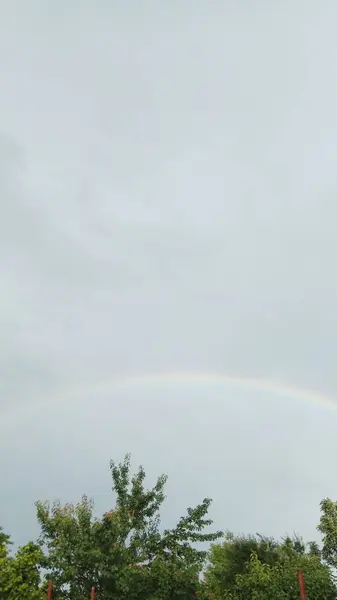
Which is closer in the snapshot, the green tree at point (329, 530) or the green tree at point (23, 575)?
the green tree at point (23, 575)

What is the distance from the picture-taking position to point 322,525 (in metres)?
36.8

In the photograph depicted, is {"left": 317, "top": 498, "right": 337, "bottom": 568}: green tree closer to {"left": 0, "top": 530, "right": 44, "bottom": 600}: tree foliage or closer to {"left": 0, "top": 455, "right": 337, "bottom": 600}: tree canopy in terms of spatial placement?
{"left": 0, "top": 455, "right": 337, "bottom": 600}: tree canopy

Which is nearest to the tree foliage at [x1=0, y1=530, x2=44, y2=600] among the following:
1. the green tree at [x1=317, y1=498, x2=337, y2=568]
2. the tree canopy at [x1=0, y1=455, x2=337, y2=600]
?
the tree canopy at [x1=0, y1=455, x2=337, y2=600]

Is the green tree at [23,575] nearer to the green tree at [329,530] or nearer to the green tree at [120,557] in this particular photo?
the green tree at [120,557]

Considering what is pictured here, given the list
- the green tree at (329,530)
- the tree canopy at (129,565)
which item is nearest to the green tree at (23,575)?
the tree canopy at (129,565)

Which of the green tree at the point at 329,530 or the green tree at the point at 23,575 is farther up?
the green tree at the point at 329,530

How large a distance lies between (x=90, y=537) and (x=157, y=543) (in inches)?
143

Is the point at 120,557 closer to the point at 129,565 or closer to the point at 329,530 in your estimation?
the point at 129,565

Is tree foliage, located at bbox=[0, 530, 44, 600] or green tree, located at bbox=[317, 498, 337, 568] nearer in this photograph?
tree foliage, located at bbox=[0, 530, 44, 600]

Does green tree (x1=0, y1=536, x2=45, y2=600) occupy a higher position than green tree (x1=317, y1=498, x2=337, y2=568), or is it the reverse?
green tree (x1=317, y1=498, x2=337, y2=568)

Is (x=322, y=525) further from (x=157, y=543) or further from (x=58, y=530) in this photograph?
(x=58, y=530)

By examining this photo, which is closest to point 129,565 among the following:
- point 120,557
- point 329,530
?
point 120,557

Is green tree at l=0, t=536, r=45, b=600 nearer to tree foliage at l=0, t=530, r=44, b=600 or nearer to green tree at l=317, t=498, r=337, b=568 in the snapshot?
tree foliage at l=0, t=530, r=44, b=600

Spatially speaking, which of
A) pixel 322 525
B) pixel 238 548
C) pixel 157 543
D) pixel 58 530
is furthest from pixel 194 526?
pixel 322 525
